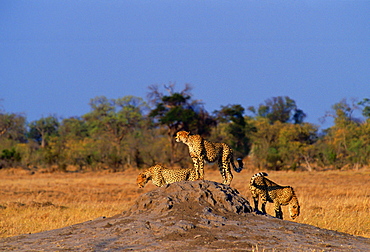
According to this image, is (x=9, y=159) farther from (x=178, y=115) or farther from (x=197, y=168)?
(x=197, y=168)

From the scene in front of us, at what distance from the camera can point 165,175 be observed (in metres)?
10.2

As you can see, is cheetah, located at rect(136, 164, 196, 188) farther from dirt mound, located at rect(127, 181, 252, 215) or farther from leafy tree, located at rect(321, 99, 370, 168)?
leafy tree, located at rect(321, 99, 370, 168)

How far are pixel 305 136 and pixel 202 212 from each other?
128 ft

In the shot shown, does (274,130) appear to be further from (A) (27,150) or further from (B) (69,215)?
(B) (69,215)

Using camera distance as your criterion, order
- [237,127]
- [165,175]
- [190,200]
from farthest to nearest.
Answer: [237,127]
[165,175]
[190,200]

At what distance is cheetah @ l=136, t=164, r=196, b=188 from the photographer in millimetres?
9883

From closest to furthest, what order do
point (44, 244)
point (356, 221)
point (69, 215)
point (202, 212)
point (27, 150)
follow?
point (44, 244)
point (202, 212)
point (356, 221)
point (69, 215)
point (27, 150)

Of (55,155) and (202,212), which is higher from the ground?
(55,155)

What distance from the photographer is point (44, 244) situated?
22.3ft

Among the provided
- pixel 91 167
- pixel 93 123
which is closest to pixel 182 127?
pixel 91 167

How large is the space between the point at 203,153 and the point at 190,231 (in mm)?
2285

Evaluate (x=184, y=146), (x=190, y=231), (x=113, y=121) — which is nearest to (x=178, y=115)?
(x=184, y=146)

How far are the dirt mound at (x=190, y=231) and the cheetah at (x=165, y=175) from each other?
1782 mm

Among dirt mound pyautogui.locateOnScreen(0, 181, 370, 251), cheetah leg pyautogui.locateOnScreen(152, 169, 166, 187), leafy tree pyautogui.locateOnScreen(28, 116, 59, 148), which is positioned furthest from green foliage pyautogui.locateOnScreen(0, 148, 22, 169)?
dirt mound pyautogui.locateOnScreen(0, 181, 370, 251)
